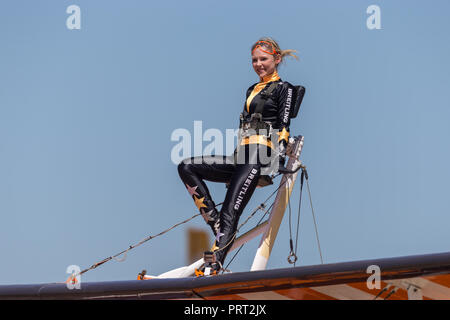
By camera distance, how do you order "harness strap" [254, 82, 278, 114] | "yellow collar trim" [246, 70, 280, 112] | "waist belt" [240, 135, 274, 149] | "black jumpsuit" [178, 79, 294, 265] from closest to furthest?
"black jumpsuit" [178, 79, 294, 265] → "waist belt" [240, 135, 274, 149] → "harness strap" [254, 82, 278, 114] → "yellow collar trim" [246, 70, 280, 112]

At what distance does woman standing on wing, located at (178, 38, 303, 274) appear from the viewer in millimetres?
9023

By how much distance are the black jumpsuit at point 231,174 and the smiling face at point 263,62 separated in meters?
0.18

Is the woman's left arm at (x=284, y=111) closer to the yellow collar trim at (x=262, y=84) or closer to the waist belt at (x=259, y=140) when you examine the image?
the waist belt at (x=259, y=140)

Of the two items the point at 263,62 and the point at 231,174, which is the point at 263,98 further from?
the point at 231,174

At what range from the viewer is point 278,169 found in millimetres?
9227

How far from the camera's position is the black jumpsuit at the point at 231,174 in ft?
29.6

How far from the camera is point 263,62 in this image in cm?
959

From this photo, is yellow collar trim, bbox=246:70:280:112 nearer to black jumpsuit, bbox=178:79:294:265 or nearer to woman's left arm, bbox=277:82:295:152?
black jumpsuit, bbox=178:79:294:265

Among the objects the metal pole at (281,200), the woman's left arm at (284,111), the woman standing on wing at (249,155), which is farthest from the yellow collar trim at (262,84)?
the metal pole at (281,200)

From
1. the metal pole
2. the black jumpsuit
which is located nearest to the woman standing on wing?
the black jumpsuit

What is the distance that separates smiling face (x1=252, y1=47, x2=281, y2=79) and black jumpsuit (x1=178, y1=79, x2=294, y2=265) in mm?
175

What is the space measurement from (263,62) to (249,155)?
1.24 meters

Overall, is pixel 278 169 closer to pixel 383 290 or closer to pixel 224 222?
pixel 224 222
